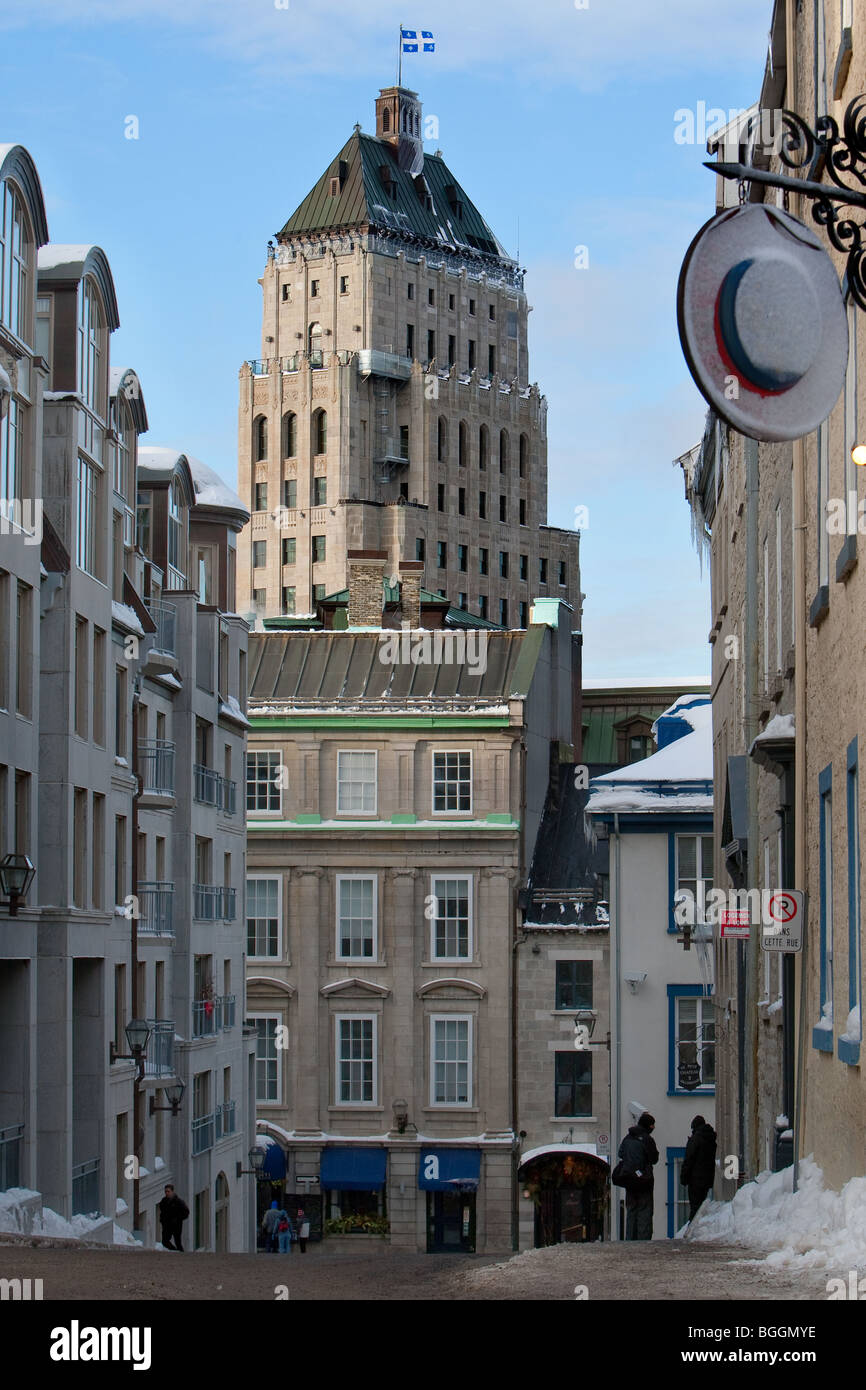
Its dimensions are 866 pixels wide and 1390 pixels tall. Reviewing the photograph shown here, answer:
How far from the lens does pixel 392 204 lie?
433 feet

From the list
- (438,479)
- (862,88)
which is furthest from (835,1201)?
(438,479)

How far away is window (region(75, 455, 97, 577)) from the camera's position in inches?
1268

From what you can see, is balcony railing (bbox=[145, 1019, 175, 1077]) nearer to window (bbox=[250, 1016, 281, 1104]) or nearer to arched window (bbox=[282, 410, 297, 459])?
window (bbox=[250, 1016, 281, 1104])

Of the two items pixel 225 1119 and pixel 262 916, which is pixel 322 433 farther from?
pixel 225 1119

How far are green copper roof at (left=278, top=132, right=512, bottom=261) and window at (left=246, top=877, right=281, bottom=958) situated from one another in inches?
3060

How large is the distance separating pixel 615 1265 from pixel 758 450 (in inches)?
496

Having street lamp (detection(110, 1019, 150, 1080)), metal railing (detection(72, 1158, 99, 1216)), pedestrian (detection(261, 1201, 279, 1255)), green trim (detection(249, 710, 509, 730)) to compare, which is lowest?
pedestrian (detection(261, 1201, 279, 1255))

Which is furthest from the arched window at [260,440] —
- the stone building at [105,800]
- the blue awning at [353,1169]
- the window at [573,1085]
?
the stone building at [105,800]

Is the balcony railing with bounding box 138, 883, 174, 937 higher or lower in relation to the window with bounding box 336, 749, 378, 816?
lower

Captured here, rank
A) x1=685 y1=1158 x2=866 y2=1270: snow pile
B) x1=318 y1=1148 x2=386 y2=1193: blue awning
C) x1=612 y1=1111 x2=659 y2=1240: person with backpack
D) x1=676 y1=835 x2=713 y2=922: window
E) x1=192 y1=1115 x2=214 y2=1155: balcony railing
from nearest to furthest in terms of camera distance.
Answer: x1=685 y1=1158 x2=866 y2=1270: snow pile < x1=612 y1=1111 x2=659 y2=1240: person with backpack < x1=192 y1=1115 x2=214 y2=1155: balcony railing < x1=676 y1=835 x2=713 y2=922: window < x1=318 y1=1148 x2=386 y2=1193: blue awning

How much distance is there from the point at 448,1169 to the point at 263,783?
11.3m

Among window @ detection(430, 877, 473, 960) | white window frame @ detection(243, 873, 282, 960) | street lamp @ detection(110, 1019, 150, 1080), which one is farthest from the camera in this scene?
white window frame @ detection(243, 873, 282, 960)

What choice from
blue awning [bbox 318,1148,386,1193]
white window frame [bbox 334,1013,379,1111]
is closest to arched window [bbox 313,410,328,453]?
white window frame [bbox 334,1013,379,1111]

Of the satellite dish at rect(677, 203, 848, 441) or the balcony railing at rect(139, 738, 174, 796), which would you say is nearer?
the satellite dish at rect(677, 203, 848, 441)
